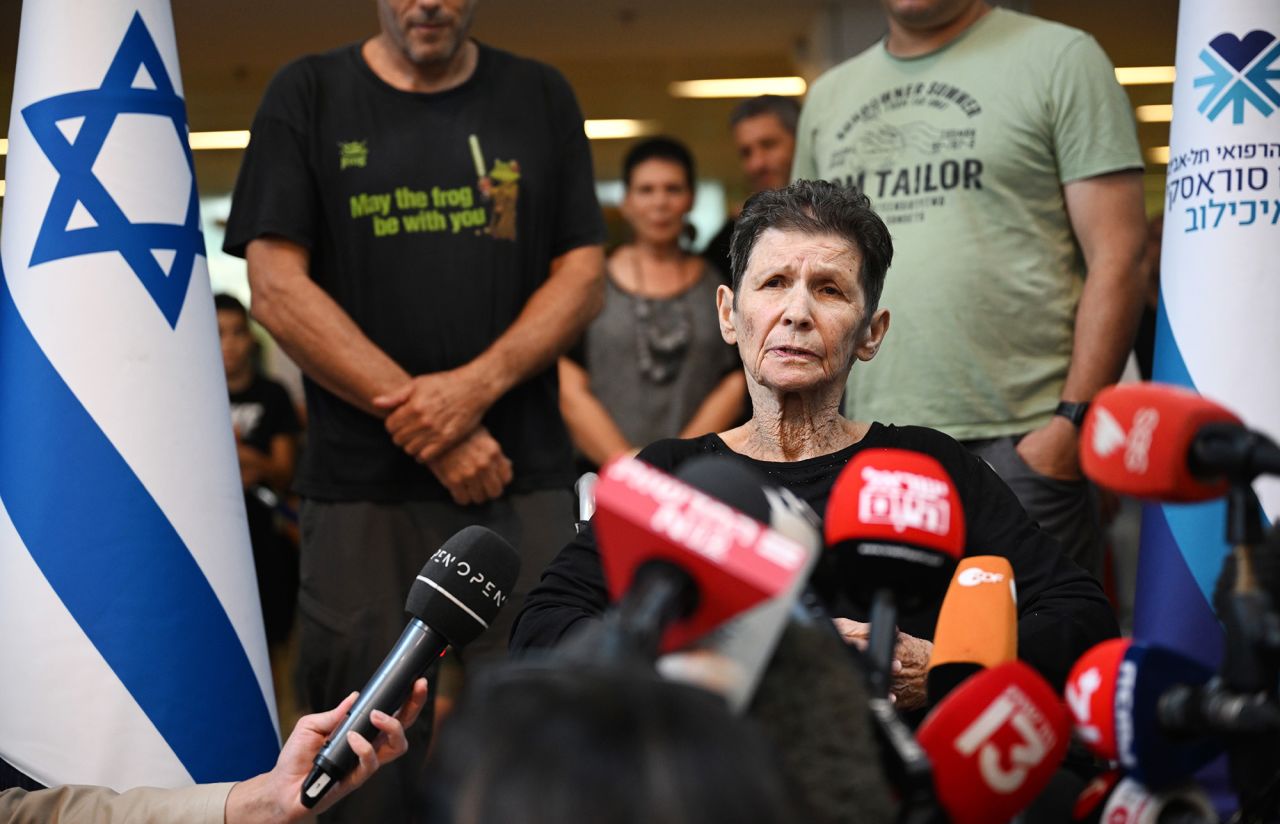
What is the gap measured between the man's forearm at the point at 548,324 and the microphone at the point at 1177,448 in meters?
1.89

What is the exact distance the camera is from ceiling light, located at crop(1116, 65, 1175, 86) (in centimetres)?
909

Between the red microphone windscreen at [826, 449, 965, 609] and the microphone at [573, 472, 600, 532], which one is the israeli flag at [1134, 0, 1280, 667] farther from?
the red microphone windscreen at [826, 449, 965, 609]

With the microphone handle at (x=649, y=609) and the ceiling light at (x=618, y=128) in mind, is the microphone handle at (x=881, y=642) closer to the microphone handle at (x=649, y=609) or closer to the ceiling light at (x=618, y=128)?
the microphone handle at (x=649, y=609)

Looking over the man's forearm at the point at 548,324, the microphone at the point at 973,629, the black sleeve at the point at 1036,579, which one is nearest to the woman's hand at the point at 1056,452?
the black sleeve at the point at 1036,579

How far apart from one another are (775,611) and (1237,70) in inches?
84.3

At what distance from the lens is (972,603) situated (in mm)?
1792

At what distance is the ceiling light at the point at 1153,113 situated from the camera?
10208 millimetres

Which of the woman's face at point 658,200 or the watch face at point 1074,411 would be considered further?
the woman's face at point 658,200

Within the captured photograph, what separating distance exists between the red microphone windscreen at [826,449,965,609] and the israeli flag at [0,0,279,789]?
152 centimetres

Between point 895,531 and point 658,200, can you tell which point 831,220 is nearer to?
point 895,531

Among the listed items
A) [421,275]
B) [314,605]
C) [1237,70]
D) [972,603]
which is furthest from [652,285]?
[972,603]

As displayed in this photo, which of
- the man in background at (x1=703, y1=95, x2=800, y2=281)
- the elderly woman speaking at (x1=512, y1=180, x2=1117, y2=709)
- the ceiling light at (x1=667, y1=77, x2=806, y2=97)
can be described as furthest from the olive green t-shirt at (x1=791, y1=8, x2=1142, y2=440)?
the ceiling light at (x1=667, y1=77, x2=806, y2=97)

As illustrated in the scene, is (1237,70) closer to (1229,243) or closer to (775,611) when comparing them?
(1229,243)

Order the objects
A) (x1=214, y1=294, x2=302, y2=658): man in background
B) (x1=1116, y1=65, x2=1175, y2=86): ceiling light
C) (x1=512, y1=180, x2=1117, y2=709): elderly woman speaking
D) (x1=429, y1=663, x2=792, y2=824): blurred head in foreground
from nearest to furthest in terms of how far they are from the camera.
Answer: (x1=429, y1=663, x2=792, y2=824): blurred head in foreground
(x1=512, y1=180, x2=1117, y2=709): elderly woman speaking
(x1=214, y1=294, x2=302, y2=658): man in background
(x1=1116, y1=65, x2=1175, y2=86): ceiling light
